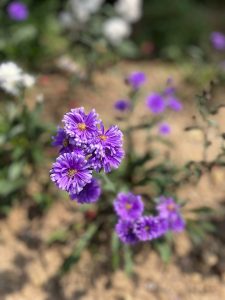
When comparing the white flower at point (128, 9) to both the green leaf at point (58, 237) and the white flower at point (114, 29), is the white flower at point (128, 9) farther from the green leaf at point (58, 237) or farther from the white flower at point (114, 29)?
the green leaf at point (58, 237)

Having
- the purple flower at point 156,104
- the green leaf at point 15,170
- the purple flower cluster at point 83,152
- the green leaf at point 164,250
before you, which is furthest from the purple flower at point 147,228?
the green leaf at point 15,170

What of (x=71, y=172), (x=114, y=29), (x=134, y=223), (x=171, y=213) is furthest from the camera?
(x=114, y=29)

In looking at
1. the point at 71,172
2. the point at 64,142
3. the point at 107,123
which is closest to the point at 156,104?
the point at 107,123

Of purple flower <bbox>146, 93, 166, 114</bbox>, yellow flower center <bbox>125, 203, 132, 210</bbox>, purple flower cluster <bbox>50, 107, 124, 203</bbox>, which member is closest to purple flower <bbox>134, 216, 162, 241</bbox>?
yellow flower center <bbox>125, 203, 132, 210</bbox>

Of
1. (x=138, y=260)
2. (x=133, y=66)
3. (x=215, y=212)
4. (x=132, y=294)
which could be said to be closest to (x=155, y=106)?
(x=215, y=212)

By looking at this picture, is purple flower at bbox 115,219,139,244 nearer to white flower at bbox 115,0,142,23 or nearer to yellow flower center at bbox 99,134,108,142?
yellow flower center at bbox 99,134,108,142

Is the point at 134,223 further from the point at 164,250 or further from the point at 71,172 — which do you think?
the point at 71,172
